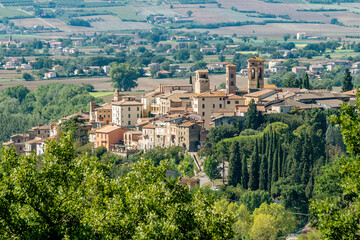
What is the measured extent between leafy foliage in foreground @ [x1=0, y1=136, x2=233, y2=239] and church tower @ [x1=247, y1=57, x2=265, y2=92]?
5479 cm

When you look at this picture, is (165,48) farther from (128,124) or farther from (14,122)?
(128,124)

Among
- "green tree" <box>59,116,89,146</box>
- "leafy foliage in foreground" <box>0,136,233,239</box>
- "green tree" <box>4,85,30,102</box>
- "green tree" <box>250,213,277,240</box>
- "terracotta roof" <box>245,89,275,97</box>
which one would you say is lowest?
"green tree" <box>4,85,30,102</box>

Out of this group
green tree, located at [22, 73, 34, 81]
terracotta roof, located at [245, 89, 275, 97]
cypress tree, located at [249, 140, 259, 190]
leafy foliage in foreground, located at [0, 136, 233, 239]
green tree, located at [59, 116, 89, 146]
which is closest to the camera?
leafy foliage in foreground, located at [0, 136, 233, 239]

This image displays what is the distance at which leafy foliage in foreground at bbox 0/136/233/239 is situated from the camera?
19.4 metres

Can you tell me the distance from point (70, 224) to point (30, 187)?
3.82 feet

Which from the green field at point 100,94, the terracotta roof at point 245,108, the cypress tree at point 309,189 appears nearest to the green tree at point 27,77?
the green field at point 100,94

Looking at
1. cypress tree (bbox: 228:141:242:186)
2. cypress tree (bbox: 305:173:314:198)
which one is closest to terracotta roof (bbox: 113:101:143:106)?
cypress tree (bbox: 228:141:242:186)

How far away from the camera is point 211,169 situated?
2287 inches

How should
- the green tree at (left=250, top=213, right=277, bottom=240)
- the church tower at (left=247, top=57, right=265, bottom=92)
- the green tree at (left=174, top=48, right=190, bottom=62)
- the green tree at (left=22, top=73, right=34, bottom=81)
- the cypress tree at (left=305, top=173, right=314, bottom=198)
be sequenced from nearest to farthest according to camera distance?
1. the green tree at (left=250, top=213, right=277, bottom=240)
2. the cypress tree at (left=305, top=173, right=314, bottom=198)
3. the church tower at (left=247, top=57, right=265, bottom=92)
4. the green tree at (left=22, top=73, right=34, bottom=81)
5. the green tree at (left=174, top=48, right=190, bottom=62)

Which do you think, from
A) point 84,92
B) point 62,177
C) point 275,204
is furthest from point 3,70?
point 62,177

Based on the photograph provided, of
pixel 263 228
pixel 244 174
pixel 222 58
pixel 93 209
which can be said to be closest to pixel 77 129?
pixel 244 174

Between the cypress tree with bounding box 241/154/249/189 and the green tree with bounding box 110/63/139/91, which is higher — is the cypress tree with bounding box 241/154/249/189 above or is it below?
above

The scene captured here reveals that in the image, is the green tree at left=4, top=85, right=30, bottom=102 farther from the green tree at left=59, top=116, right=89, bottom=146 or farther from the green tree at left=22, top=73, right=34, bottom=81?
the green tree at left=59, top=116, right=89, bottom=146

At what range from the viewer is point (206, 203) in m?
21.2
